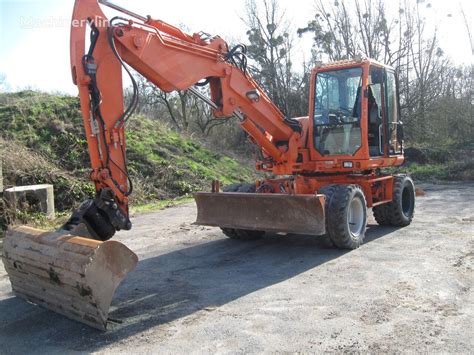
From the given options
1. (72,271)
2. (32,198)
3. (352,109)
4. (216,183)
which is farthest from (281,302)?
(32,198)

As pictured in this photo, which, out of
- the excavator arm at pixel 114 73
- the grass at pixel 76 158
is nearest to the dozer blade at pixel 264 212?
the excavator arm at pixel 114 73

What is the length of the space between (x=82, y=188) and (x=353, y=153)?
7.37m

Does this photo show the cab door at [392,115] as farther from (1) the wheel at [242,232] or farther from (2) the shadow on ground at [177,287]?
(1) the wheel at [242,232]

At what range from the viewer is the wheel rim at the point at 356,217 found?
7671mm

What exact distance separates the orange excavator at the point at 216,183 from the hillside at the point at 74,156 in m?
5.97

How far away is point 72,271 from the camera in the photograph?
4.48 meters

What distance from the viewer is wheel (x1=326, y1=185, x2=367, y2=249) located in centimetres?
704

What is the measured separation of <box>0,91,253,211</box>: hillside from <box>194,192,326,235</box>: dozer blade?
528cm

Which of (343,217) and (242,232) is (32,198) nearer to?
(242,232)

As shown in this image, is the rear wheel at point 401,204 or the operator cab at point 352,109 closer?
the operator cab at point 352,109

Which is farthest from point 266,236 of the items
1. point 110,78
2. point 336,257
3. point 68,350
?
point 68,350

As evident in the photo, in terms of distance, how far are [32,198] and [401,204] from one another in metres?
7.83

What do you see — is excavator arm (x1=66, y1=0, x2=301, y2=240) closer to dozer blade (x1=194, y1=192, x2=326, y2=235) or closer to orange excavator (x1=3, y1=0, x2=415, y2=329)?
orange excavator (x1=3, y1=0, x2=415, y2=329)

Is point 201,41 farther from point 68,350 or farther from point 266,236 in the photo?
point 68,350
